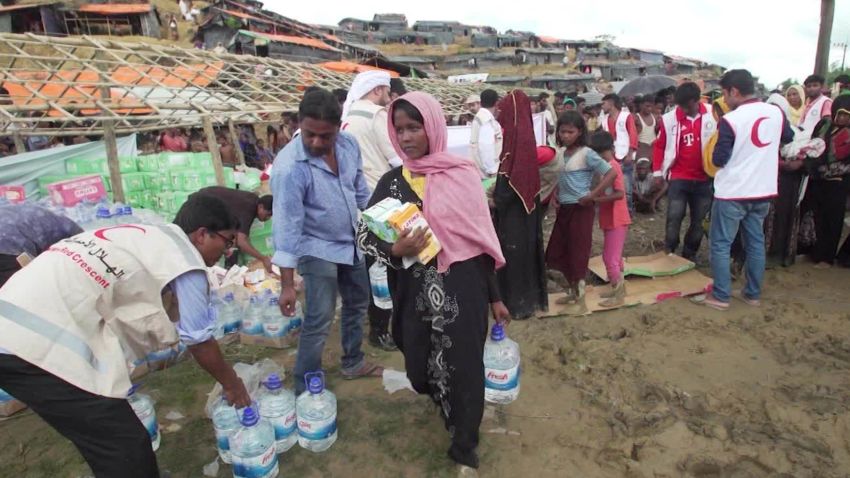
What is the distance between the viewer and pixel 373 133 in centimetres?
354

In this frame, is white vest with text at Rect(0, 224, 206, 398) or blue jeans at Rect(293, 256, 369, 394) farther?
blue jeans at Rect(293, 256, 369, 394)

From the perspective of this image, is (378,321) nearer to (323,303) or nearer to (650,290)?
(323,303)

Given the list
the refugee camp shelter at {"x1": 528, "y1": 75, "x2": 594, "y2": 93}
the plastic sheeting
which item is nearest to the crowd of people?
the plastic sheeting

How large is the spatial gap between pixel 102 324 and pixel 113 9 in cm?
3780

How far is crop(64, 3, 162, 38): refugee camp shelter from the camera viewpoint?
30.1m

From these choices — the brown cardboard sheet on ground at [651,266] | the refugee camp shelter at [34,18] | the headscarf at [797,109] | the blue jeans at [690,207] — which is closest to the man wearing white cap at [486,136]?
the brown cardboard sheet on ground at [651,266]

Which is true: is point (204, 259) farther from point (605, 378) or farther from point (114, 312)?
point (605, 378)

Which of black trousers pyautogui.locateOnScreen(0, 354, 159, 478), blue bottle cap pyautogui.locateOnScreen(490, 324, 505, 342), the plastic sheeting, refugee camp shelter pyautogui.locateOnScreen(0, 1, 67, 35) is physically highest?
refugee camp shelter pyautogui.locateOnScreen(0, 1, 67, 35)

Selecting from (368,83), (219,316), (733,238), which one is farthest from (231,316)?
(733,238)

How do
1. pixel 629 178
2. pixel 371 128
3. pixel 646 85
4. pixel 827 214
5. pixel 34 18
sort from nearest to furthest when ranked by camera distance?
pixel 371 128, pixel 827 214, pixel 629 178, pixel 646 85, pixel 34 18

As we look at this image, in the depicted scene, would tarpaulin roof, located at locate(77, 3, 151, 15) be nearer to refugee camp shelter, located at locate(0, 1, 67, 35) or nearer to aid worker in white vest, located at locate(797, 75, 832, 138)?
refugee camp shelter, located at locate(0, 1, 67, 35)

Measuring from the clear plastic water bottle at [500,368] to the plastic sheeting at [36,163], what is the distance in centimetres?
618

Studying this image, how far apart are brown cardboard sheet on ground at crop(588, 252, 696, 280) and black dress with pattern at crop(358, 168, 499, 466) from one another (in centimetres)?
298

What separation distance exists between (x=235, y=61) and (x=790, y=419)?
31.4ft
